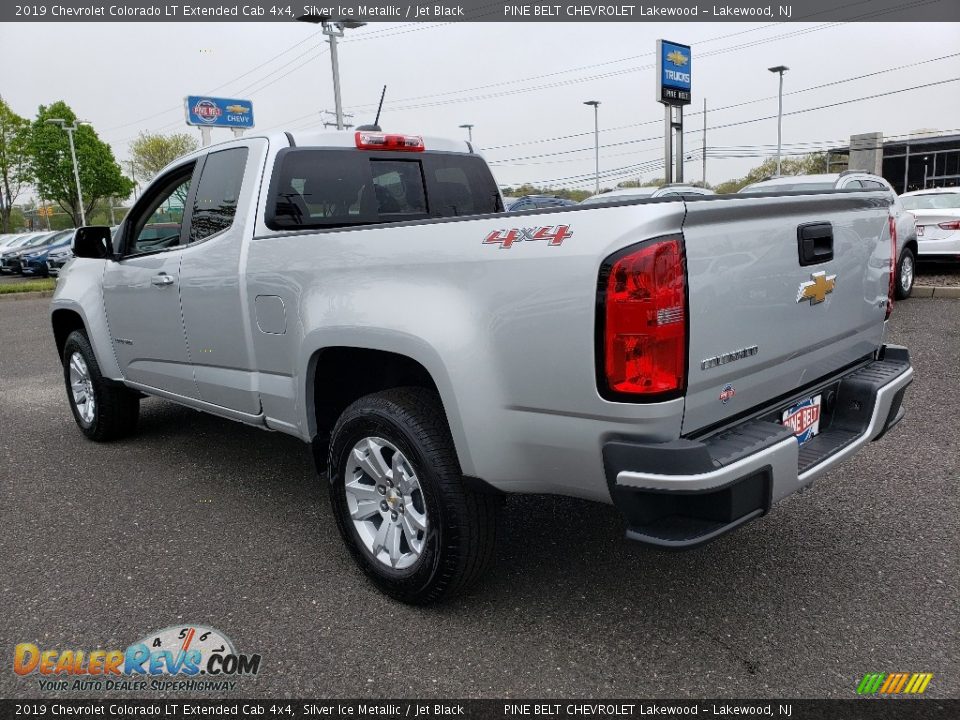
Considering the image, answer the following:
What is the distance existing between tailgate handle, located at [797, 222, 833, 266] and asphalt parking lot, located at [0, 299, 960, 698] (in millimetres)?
1326

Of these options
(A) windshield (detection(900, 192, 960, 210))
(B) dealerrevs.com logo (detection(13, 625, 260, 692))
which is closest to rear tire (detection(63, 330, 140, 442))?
(B) dealerrevs.com logo (detection(13, 625, 260, 692))

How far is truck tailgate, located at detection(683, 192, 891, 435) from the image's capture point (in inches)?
89.6

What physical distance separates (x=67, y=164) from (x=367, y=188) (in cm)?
6168

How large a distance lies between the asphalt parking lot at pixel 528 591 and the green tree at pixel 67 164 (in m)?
60.1

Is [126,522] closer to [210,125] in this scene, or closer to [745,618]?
[745,618]

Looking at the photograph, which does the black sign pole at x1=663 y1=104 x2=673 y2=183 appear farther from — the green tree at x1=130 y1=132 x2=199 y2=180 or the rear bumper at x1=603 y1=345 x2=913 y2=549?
the green tree at x1=130 y1=132 x2=199 y2=180

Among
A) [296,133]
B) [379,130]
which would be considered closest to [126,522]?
[296,133]

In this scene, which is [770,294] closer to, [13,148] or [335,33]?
[335,33]

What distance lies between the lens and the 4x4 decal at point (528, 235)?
227 cm

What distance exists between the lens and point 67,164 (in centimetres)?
5584

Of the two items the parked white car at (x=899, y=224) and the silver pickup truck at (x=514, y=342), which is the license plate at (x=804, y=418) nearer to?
the silver pickup truck at (x=514, y=342)

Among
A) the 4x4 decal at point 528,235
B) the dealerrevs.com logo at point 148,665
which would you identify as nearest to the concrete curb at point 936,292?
the 4x4 decal at point 528,235

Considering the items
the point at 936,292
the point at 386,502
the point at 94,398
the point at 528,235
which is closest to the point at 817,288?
the point at 528,235

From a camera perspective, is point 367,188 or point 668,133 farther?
point 668,133
